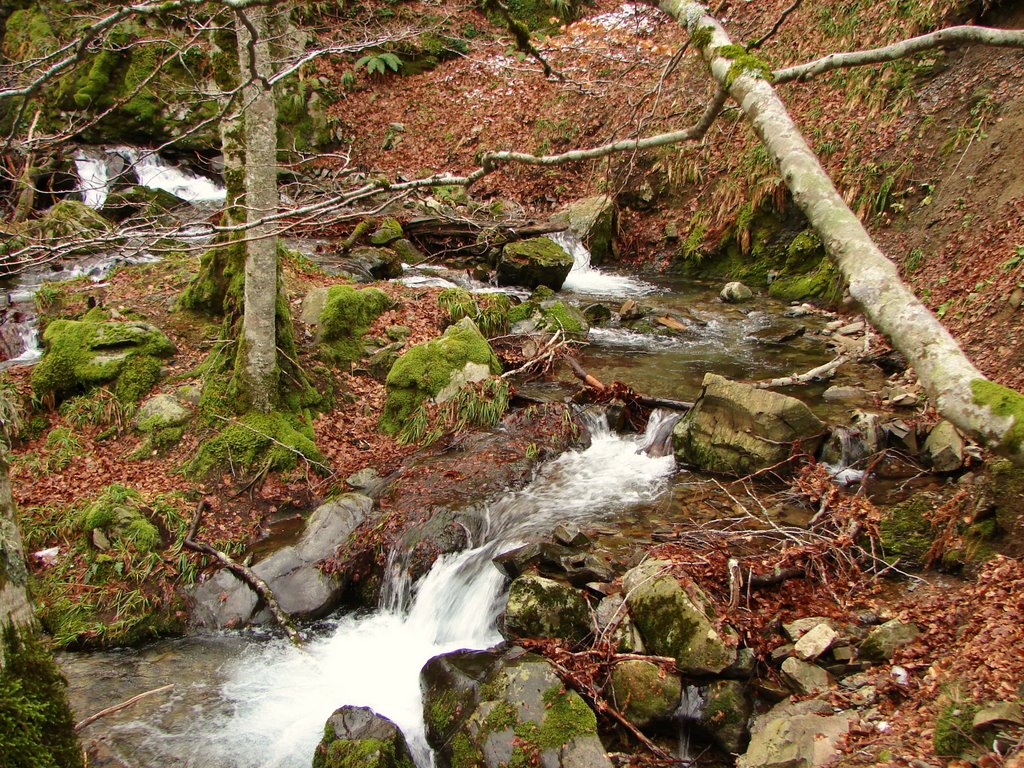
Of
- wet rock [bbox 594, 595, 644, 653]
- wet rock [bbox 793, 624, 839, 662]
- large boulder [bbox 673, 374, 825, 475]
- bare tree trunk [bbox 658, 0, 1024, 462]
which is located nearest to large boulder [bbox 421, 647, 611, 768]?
wet rock [bbox 594, 595, 644, 653]

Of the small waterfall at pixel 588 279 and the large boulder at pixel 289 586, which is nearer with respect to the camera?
the large boulder at pixel 289 586

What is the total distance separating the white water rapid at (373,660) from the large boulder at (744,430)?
57 cm

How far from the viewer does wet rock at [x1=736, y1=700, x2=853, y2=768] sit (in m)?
3.15

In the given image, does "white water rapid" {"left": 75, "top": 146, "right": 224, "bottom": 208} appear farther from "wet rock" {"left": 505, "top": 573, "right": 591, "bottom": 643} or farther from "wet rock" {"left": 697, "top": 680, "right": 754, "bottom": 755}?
"wet rock" {"left": 697, "top": 680, "right": 754, "bottom": 755}

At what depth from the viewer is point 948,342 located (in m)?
1.81

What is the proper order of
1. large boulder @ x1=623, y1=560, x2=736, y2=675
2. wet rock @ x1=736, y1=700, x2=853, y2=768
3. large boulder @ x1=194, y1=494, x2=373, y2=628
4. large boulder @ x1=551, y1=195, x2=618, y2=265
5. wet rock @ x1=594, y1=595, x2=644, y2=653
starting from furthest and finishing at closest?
large boulder @ x1=551, y1=195, x2=618, y2=265 → large boulder @ x1=194, y1=494, x2=373, y2=628 → wet rock @ x1=594, y1=595, x2=644, y2=653 → large boulder @ x1=623, y1=560, x2=736, y2=675 → wet rock @ x1=736, y1=700, x2=853, y2=768

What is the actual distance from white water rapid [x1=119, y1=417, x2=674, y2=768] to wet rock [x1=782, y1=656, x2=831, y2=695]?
2013 millimetres

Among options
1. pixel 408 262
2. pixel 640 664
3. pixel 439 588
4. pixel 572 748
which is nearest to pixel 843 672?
pixel 640 664

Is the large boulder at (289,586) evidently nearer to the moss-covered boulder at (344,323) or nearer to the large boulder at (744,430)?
the moss-covered boulder at (344,323)

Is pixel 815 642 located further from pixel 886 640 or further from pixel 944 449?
pixel 944 449

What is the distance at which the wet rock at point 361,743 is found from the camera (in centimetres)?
377

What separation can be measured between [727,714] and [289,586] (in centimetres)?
362

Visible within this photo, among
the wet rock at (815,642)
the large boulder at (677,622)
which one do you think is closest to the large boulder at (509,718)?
the large boulder at (677,622)

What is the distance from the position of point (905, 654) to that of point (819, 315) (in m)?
8.20
